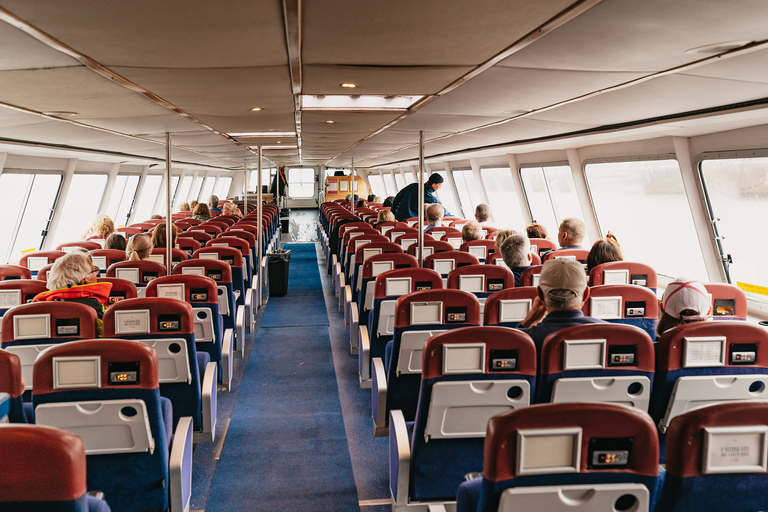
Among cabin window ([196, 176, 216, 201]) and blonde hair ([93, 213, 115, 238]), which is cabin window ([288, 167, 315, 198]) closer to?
cabin window ([196, 176, 216, 201])

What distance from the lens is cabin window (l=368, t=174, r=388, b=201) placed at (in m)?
34.1

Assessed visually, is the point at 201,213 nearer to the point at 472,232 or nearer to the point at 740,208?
the point at 472,232

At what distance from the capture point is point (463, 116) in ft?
20.3

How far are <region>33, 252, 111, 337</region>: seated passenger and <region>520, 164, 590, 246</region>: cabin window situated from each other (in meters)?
8.41

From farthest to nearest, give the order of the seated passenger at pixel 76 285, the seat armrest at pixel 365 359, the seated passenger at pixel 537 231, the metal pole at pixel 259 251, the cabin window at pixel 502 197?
1. the cabin window at pixel 502 197
2. the metal pole at pixel 259 251
3. the seated passenger at pixel 537 231
4. the seat armrest at pixel 365 359
5. the seated passenger at pixel 76 285

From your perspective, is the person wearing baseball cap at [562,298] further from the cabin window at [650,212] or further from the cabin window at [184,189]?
the cabin window at [184,189]

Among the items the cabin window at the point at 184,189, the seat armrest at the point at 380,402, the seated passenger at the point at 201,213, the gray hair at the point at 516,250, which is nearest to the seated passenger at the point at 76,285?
the seat armrest at the point at 380,402

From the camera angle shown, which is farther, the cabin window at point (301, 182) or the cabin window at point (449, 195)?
the cabin window at point (301, 182)

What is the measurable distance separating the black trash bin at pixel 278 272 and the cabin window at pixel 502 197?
644cm

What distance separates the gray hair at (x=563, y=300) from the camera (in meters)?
2.91

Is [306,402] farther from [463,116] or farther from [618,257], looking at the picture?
[463,116]

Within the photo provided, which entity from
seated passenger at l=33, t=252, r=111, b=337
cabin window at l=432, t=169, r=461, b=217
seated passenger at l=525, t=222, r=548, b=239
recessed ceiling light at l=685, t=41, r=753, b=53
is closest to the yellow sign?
seated passenger at l=525, t=222, r=548, b=239

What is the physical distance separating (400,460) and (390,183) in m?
29.4

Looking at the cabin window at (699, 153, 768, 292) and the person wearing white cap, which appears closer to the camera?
the person wearing white cap
